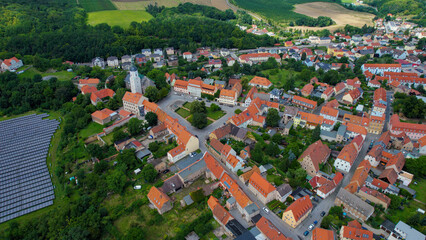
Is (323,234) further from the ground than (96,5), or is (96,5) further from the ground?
(96,5)

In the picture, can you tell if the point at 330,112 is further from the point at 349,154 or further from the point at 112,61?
the point at 112,61

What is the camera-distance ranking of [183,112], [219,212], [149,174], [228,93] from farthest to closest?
[228,93] < [183,112] < [149,174] < [219,212]

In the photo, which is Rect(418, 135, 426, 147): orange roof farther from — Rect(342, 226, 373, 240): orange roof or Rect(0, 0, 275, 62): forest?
Rect(0, 0, 275, 62): forest

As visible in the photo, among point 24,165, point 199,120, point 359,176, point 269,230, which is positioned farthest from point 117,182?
point 359,176

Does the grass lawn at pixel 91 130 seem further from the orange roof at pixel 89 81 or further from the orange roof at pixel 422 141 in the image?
the orange roof at pixel 422 141

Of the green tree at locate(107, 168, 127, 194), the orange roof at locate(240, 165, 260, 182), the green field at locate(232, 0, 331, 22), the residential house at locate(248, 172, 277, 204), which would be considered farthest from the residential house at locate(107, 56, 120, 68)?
the green field at locate(232, 0, 331, 22)

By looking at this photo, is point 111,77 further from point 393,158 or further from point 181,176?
point 393,158

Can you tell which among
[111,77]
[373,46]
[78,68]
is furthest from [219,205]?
[373,46]
